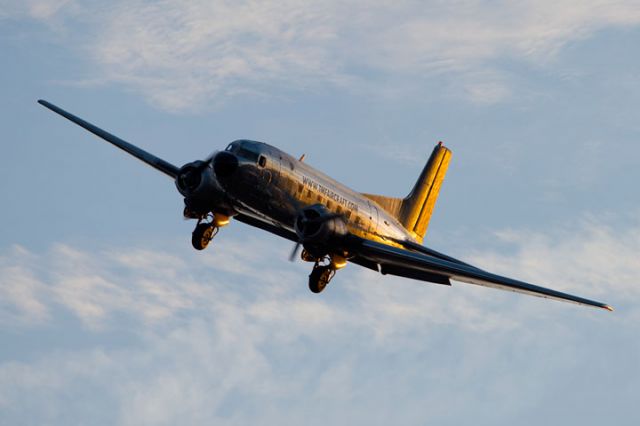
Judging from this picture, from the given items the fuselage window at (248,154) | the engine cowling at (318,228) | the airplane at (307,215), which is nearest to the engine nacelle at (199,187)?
the airplane at (307,215)

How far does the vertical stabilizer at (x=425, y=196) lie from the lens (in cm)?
6122

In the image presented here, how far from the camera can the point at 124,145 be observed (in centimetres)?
5638

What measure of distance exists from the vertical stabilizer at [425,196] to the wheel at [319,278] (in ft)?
37.4

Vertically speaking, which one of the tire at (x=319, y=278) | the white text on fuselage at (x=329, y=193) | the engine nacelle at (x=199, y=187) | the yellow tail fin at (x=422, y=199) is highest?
the yellow tail fin at (x=422, y=199)

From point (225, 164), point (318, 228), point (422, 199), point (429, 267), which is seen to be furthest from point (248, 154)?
point (422, 199)

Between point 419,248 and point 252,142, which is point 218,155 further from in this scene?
point 419,248

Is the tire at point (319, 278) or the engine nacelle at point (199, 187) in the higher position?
the engine nacelle at point (199, 187)

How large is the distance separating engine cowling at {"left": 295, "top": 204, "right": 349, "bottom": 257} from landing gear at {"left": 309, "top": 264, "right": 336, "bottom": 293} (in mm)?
1165

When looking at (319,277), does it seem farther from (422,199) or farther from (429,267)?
(422,199)

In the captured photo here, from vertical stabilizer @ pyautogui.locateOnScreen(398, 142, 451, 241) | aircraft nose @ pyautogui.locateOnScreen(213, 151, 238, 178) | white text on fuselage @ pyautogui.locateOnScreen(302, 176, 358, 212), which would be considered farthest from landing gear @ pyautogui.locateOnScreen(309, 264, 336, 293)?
vertical stabilizer @ pyautogui.locateOnScreen(398, 142, 451, 241)

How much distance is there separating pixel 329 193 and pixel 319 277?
→ 156 inches

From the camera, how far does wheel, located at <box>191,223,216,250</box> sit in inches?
1993

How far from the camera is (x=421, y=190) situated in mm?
63531

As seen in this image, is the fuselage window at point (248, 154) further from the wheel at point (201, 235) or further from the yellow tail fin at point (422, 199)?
the yellow tail fin at point (422, 199)
